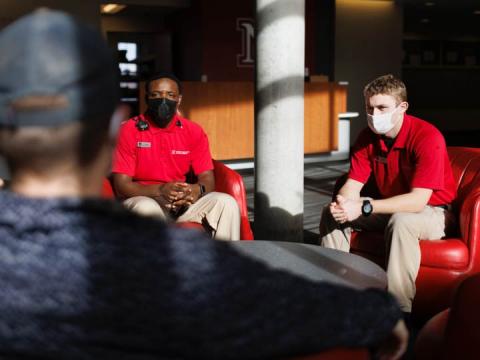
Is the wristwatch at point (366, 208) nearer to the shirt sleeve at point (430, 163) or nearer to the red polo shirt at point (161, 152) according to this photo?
the shirt sleeve at point (430, 163)

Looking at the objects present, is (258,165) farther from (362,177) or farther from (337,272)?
(337,272)

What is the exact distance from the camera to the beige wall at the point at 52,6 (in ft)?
39.0

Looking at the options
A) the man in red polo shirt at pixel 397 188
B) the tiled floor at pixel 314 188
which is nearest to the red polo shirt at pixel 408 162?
the man in red polo shirt at pixel 397 188

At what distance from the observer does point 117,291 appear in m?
0.80

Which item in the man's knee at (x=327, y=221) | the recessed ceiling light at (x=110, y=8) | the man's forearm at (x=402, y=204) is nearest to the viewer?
the man's forearm at (x=402, y=204)

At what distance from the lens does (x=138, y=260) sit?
0.80 metres

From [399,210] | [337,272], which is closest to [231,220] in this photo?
[399,210]

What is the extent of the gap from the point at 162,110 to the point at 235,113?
5.94 metres

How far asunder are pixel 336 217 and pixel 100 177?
2.46 meters

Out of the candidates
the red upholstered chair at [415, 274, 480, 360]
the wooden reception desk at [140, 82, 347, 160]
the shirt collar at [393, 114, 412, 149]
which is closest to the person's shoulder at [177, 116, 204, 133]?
the shirt collar at [393, 114, 412, 149]

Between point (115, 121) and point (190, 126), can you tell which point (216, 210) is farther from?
point (115, 121)

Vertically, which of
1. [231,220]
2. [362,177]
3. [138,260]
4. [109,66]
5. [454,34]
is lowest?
[231,220]

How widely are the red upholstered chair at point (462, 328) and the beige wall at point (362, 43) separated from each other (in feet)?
38.1

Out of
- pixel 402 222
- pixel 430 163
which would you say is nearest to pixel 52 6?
pixel 430 163
